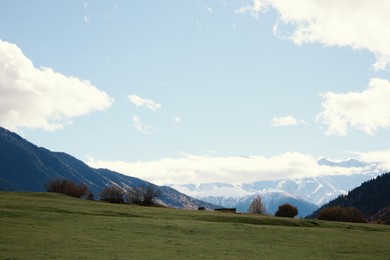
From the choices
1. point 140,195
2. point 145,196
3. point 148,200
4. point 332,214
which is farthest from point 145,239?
point 140,195

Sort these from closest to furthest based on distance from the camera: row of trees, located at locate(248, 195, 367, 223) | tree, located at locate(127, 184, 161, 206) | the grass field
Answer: the grass field < row of trees, located at locate(248, 195, 367, 223) < tree, located at locate(127, 184, 161, 206)

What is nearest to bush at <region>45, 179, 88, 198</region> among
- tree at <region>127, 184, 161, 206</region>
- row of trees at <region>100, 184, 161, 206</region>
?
row of trees at <region>100, 184, 161, 206</region>

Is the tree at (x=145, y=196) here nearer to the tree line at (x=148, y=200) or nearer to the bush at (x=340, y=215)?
the tree line at (x=148, y=200)

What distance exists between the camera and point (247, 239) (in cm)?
5581

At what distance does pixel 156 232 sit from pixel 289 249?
53.9ft

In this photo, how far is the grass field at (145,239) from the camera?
3822cm

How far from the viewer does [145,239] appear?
48.3m

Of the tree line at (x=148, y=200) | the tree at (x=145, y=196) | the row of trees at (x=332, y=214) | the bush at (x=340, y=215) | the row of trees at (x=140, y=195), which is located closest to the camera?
the row of trees at (x=332, y=214)

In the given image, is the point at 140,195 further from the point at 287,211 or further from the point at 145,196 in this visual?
the point at 287,211

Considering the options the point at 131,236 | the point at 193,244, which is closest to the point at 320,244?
the point at 193,244

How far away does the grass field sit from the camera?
38.2 m

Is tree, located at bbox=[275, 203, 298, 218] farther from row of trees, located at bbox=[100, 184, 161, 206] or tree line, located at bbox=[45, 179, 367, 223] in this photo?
row of trees, located at bbox=[100, 184, 161, 206]

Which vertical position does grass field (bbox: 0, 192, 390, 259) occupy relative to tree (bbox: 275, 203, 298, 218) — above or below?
below

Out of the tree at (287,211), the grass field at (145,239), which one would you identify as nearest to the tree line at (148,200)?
the tree at (287,211)
